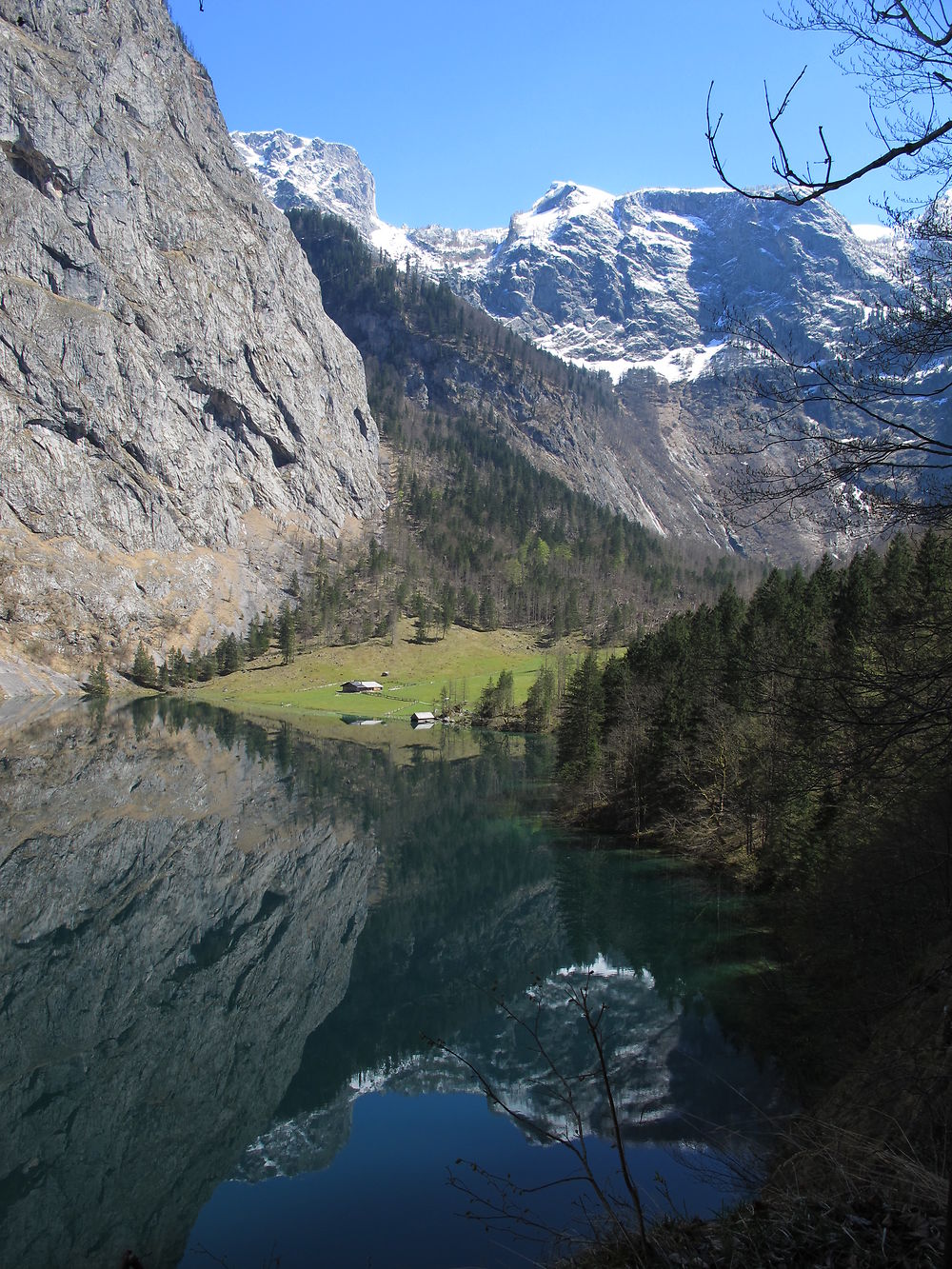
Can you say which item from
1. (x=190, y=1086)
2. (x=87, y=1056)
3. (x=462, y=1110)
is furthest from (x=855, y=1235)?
(x=87, y=1056)

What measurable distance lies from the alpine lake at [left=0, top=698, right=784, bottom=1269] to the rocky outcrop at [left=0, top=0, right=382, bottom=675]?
85.3m

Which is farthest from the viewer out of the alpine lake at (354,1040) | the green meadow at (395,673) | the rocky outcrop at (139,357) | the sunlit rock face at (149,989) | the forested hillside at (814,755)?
the rocky outcrop at (139,357)

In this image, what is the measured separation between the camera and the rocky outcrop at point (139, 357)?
393ft

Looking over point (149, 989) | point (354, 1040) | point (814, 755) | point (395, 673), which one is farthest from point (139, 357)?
point (814, 755)

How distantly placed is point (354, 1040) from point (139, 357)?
458ft

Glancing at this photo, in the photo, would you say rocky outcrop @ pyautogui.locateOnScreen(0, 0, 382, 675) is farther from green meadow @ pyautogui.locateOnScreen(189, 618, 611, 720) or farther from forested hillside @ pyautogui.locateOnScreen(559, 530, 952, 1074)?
forested hillside @ pyautogui.locateOnScreen(559, 530, 952, 1074)

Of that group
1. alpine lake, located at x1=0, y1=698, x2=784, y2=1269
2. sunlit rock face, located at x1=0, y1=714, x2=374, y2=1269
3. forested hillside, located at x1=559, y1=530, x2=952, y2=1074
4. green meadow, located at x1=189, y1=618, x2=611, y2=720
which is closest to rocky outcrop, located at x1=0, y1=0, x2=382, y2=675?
green meadow, located at x1=189, y1=618, x2=611, y2=720

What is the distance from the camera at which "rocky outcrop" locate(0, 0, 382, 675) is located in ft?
393

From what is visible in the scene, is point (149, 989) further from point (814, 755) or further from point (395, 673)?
point (395, 673)

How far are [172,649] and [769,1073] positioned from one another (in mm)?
116246

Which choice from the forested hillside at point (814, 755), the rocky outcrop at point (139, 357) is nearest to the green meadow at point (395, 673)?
the rocky outcrop at point (139, 357)

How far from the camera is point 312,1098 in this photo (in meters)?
19.0

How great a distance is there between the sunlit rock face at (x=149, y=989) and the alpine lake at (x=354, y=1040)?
0.10 meters

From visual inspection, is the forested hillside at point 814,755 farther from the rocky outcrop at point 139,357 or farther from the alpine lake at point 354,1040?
the rocky outcrop at point 139,357
